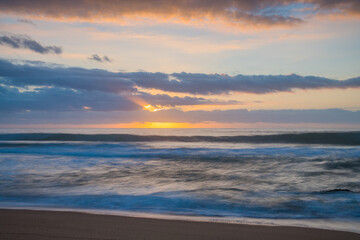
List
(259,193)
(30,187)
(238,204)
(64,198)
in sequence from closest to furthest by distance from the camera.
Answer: (238,204) < (64,198) < (259,193) < (30,187)

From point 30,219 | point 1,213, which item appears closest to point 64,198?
point 1,213

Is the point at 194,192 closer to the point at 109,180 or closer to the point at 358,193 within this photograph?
the point at 109,180

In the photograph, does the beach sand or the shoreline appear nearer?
the beach sand

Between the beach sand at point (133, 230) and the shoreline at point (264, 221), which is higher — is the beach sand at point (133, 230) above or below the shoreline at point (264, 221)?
above

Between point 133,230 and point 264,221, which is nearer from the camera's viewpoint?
point 133,230

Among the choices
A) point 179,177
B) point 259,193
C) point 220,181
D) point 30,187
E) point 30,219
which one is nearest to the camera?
point 30,219

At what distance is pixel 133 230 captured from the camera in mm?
3098

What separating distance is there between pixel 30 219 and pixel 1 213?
64 cm

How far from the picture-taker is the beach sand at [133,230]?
2.91 metres

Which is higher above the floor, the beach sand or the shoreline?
the beach sand

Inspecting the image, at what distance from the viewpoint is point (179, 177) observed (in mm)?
7867

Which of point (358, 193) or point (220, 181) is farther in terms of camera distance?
point (220, 181)

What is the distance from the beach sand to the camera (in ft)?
9.54

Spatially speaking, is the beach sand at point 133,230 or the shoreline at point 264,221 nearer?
the beach sand at point 133,230
